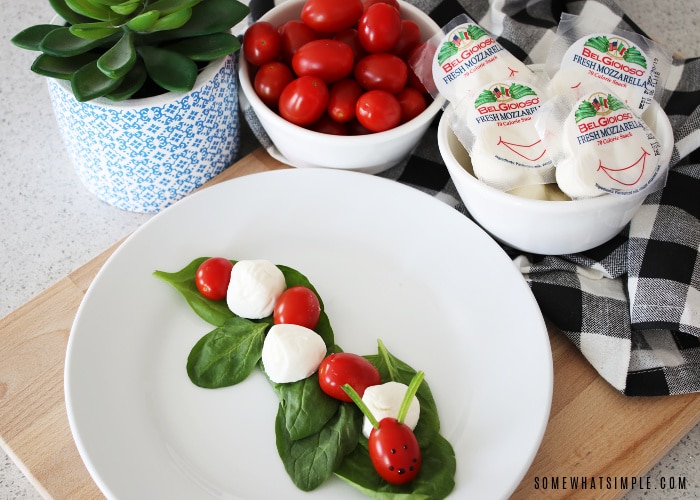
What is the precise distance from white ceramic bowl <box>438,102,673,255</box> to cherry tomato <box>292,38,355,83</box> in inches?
6.1

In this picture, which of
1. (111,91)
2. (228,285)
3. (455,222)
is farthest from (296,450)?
(111,91)

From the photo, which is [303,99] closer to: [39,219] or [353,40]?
[353,40]

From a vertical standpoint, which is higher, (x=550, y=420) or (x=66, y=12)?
(x=66, y=12)

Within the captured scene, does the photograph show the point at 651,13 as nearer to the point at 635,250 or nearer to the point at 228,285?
the point at 635,250

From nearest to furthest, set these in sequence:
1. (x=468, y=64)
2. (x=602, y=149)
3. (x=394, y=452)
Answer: (x=394, y=452), (x=602, y=149), (x=468, y=64)

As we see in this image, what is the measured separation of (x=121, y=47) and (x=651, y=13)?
3.16 ft

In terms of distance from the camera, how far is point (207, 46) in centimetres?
99

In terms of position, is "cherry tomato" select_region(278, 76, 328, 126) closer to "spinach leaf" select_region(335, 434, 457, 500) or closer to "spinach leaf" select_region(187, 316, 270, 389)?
"spinach leaf" select_region(187, 316, 270, 389)

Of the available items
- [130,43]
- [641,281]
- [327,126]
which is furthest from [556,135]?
[130,43]

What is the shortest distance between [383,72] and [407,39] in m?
0.09

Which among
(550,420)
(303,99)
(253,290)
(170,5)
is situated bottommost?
(550,420)

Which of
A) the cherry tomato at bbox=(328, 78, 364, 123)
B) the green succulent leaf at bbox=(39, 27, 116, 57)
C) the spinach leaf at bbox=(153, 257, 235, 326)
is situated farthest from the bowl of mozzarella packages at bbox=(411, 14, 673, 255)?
the green succulent leaf at bbox=(39, 27, 116, 57)

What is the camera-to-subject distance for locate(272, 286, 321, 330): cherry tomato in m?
0.87

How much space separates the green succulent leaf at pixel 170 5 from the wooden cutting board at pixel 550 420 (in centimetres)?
37
